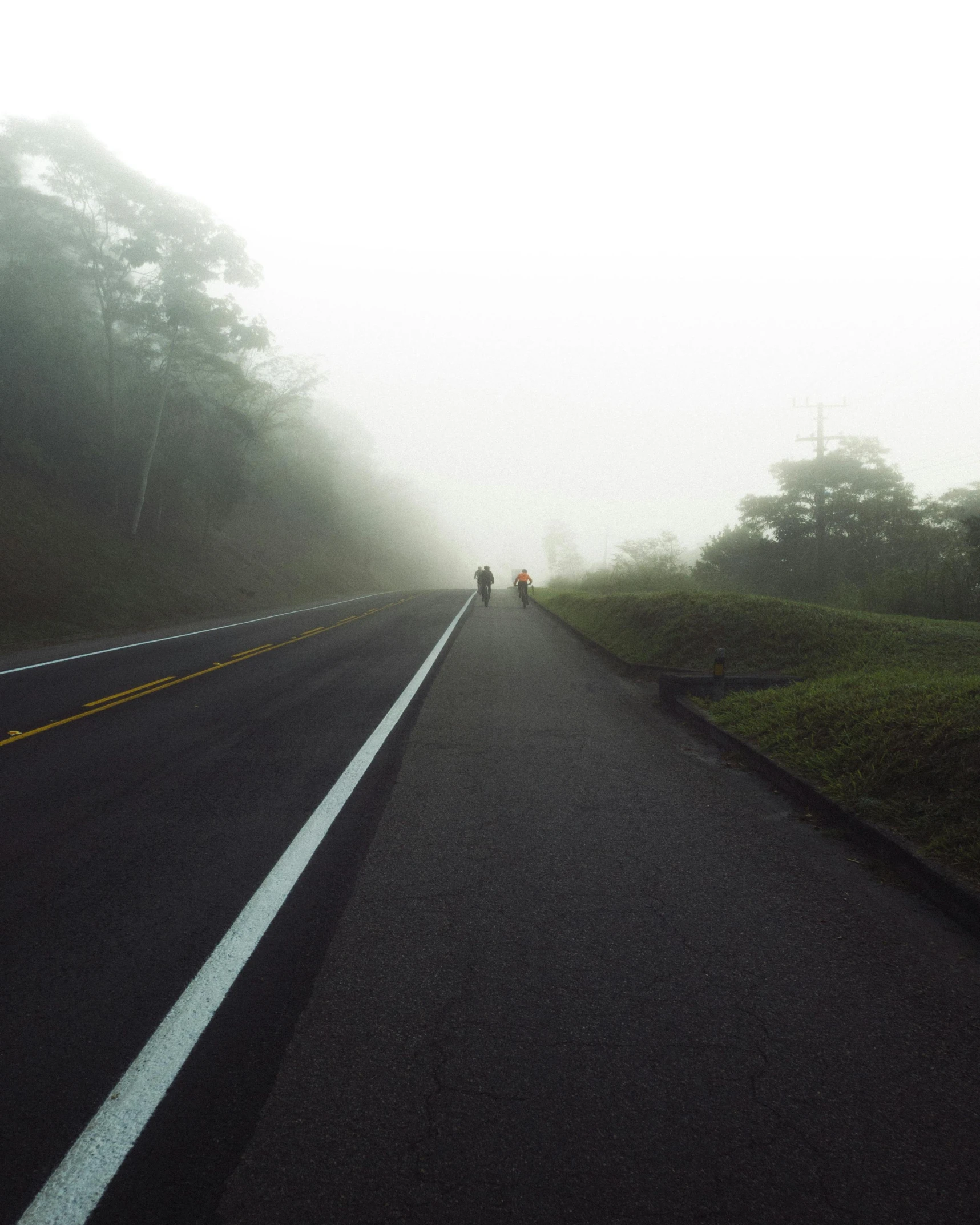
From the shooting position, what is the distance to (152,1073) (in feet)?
7.82

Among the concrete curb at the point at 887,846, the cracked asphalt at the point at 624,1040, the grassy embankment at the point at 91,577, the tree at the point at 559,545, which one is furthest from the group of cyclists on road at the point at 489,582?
the tree at the point at 559,545

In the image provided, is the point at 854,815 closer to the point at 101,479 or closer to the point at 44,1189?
the point at 44,1189

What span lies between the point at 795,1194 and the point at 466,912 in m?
1.89

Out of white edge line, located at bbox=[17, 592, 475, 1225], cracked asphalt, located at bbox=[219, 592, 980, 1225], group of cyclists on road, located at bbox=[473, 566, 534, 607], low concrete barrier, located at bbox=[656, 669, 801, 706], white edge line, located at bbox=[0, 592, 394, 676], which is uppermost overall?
group of cyclists on road, located at bbox=[473, 566, 534, 607]

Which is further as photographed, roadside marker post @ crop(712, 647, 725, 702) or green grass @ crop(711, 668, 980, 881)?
roadside marker post @ crop(712, 647, 725, 702)

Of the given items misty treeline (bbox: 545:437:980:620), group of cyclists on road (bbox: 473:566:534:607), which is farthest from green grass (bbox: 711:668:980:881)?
group of cyclists on road (bbox: 473:566:534:607)

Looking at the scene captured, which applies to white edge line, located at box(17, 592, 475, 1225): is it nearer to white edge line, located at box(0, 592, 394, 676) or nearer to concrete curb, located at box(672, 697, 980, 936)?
concrete curb, located at box(672, 697, 980, 936)

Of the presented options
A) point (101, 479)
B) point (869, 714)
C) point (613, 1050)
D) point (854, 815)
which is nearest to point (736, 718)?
point (869, 714)

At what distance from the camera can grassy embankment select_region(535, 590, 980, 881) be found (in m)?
4.71

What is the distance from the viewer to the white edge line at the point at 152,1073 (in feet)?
6.30

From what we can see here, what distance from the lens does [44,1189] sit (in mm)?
1944

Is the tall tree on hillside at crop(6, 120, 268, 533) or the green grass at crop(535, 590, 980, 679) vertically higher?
the tall tree on hillside at crop(6, 120, 268, 533)

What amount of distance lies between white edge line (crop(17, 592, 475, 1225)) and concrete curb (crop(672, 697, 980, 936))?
3454 mm

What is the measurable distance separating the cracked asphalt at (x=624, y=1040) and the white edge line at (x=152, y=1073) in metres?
0.37
